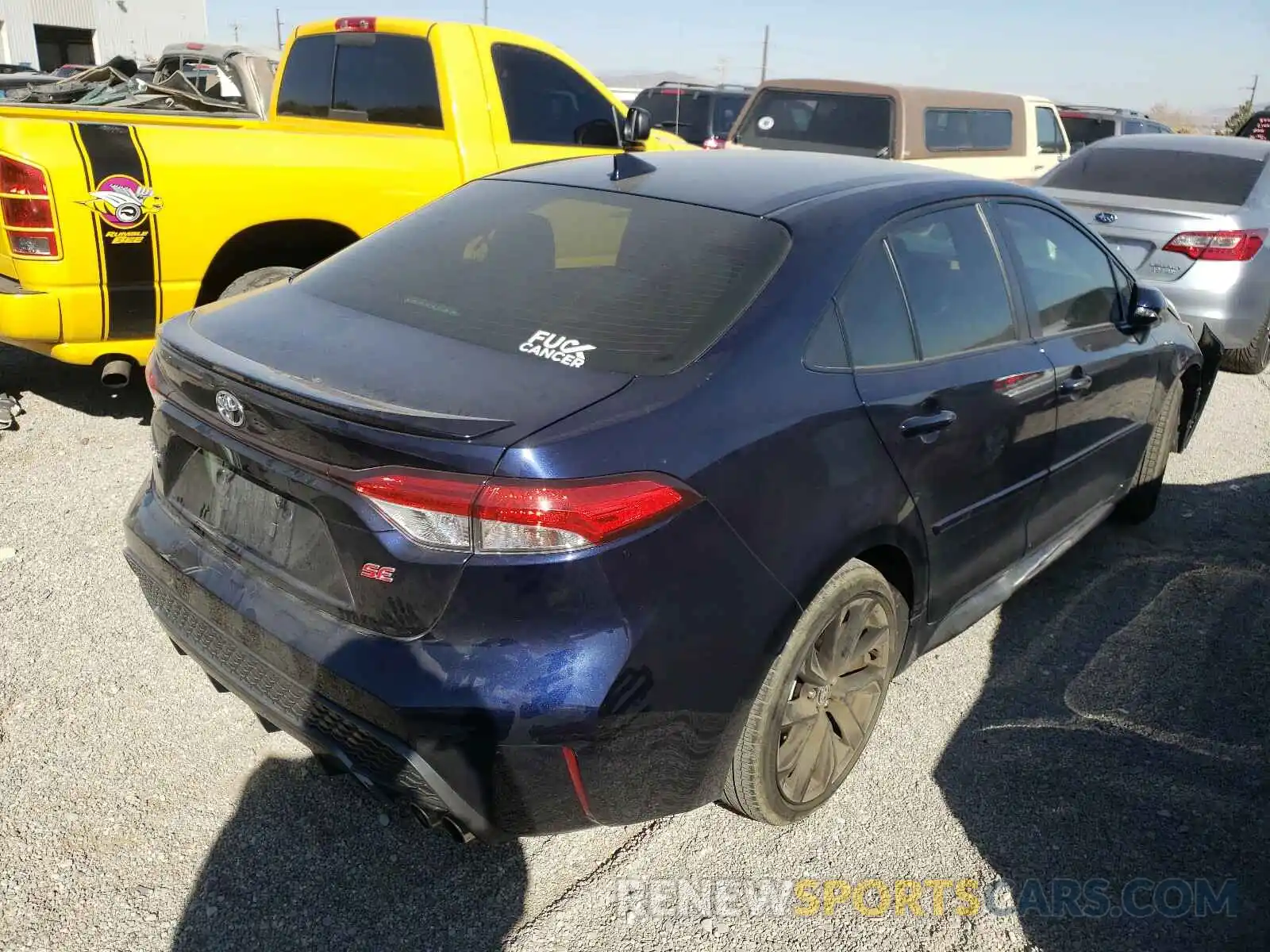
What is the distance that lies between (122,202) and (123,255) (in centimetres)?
23

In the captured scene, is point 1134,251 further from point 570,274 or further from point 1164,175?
point 570,274

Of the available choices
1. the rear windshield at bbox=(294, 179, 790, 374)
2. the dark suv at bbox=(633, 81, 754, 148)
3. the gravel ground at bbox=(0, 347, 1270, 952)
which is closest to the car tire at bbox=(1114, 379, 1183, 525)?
the gravel ground at bbox=(0, 347, 1270, 952)

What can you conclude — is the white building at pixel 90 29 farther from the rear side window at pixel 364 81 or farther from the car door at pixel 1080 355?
the car door at pixel 1080 355

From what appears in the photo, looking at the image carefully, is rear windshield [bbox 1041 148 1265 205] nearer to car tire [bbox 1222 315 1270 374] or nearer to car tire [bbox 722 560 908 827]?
car tire [bbox 1222 315 1270 374]

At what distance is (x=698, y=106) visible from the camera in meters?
14.4

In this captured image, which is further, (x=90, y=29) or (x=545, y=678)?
(x=90, y=29)

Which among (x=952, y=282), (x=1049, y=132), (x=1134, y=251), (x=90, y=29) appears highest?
Answer: (x=90, y=29)

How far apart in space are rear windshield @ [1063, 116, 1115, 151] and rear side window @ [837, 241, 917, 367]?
1632 cm

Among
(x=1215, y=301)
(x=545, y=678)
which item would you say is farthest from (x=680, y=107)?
(x=545, y=678)

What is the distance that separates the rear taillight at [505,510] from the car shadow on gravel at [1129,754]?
1463mm

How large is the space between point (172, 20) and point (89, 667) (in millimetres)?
45970

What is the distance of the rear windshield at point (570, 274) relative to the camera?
7.56ft

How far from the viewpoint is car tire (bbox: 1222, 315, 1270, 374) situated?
7141 mm

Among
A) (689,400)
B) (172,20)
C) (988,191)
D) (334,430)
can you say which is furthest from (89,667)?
(172,20)
